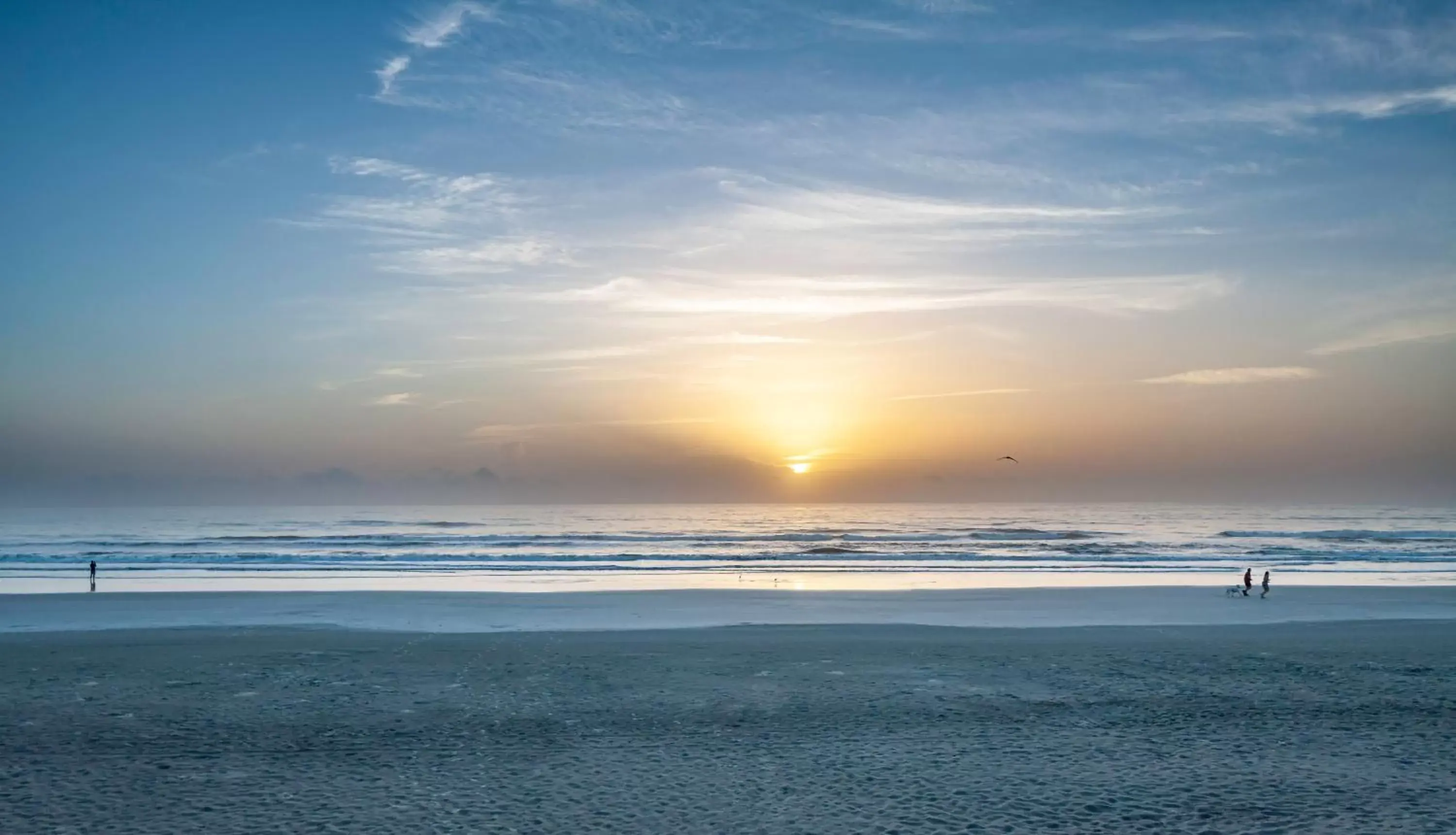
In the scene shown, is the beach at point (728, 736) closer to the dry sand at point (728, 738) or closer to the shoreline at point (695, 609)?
the dry sand at point (728, 738)

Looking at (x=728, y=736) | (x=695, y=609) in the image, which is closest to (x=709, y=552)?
(x=695, y=609)

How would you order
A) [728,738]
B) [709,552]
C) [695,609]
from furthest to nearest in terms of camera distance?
[709,552], [695,609], [728,738]

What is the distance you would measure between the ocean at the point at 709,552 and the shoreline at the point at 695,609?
370 centimetres

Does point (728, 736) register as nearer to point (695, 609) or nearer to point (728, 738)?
point (728, 738)

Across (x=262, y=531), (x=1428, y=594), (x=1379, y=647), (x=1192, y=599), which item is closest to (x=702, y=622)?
(x=1379, y=647)

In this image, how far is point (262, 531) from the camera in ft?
247

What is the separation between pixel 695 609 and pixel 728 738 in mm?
13777

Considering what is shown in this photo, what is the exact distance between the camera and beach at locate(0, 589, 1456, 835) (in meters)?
7.03

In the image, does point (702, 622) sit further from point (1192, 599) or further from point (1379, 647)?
point (1192, 599)

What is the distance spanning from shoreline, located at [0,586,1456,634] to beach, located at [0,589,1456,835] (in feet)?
11.5

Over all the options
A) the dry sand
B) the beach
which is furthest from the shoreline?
the dry sand

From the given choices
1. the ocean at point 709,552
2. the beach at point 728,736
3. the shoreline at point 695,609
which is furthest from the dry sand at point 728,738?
the ocean at point 709,552

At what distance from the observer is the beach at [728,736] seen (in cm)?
703

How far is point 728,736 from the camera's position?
9.49 m
